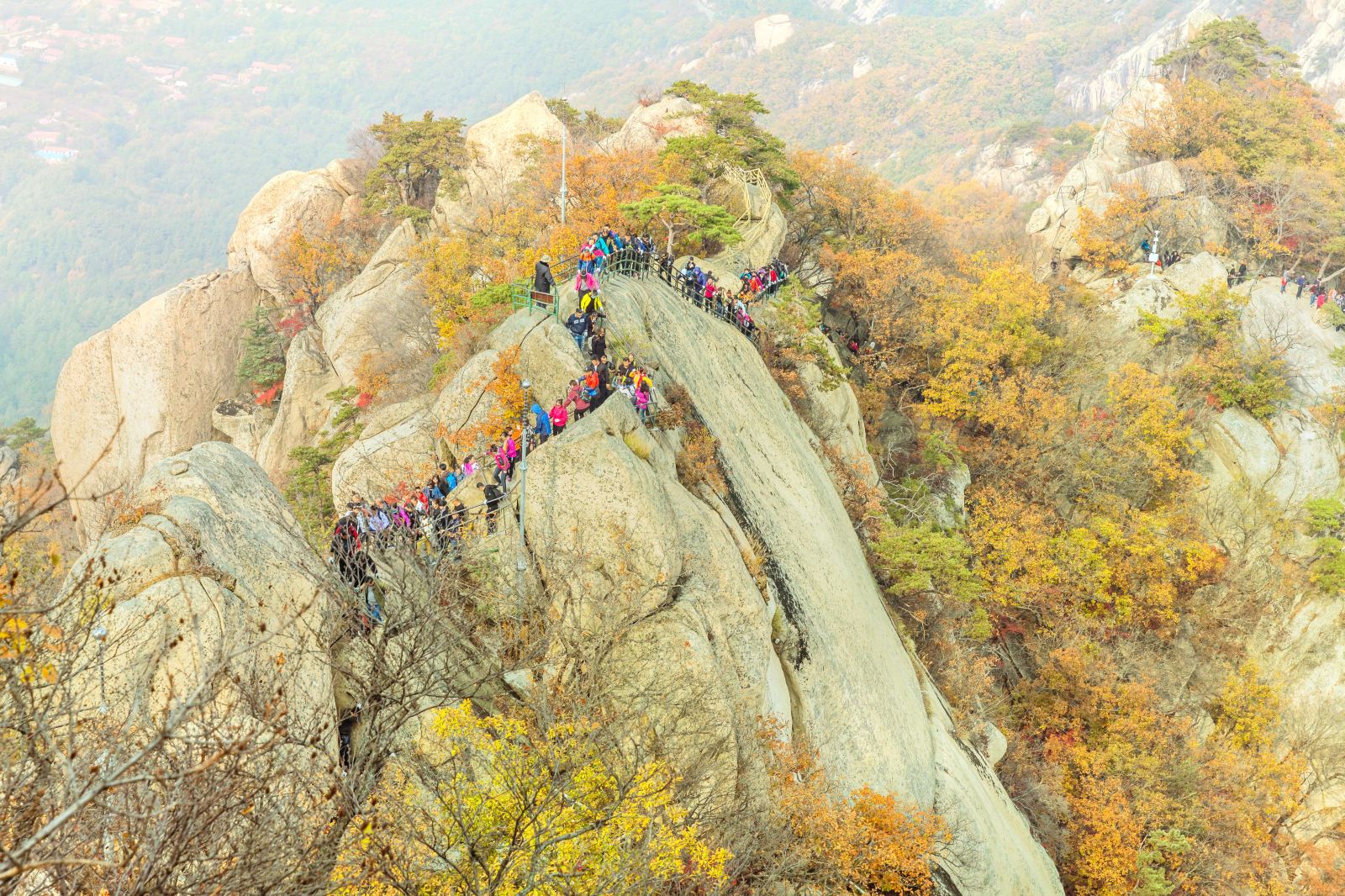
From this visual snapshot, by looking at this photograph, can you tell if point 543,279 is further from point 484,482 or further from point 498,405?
point 484,482

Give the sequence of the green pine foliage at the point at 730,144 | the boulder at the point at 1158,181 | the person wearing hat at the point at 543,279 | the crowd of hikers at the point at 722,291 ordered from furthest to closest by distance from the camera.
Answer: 1. the boulder at the point at 1158,181
2. the green pine foliage at the point at 730,144
3. the crowd of hikers at the point at 722,291
4. the person wearing hat at the point at 543,279

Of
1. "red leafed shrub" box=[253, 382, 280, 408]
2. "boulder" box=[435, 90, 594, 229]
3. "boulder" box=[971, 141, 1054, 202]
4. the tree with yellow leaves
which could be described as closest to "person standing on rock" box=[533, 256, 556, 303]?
the tree with yellow leaves

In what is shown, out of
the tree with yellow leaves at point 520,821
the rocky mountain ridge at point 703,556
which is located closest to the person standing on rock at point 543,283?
the rocky mountain ridge at point 703,556

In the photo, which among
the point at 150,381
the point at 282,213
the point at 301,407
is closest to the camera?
the point at 301,407

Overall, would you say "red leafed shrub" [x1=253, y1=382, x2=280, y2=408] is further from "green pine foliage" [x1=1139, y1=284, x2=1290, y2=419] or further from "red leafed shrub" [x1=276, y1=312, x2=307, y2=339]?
"green pine foliage" [x1=1139, y1=284, x2=1290, y2=419]

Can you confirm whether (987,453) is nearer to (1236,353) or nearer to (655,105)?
(1236,353)

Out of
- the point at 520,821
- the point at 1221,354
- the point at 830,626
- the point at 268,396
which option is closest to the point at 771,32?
the point at 1221,354

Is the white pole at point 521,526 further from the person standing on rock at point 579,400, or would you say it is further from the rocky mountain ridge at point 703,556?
the person standing on rock at point 579,400
